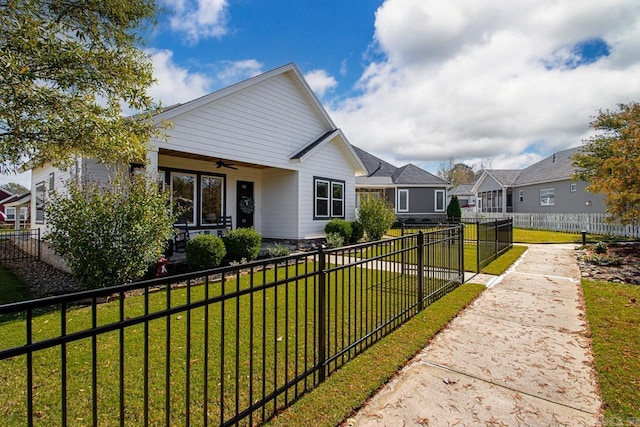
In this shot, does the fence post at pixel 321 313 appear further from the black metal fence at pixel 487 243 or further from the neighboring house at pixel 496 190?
the neighboring house at pixel 496 190

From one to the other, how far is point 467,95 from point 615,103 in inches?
269

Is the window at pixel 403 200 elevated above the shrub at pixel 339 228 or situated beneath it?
elevated above

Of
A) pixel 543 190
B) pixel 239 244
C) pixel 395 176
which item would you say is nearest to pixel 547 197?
pixel 543 190

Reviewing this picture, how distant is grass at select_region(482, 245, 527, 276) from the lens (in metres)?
8.03

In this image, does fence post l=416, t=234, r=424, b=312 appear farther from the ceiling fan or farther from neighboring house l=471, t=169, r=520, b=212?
neighboring house l=471, t=169, r=520, b=212

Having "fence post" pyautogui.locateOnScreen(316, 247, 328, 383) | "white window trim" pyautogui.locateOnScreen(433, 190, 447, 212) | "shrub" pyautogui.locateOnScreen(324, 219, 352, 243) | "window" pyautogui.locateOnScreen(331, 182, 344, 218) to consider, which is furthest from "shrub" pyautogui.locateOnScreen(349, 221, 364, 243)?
"white window trim" pyautogui.locateOnScreen(433, 190, 447, 212)

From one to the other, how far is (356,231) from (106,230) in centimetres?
918

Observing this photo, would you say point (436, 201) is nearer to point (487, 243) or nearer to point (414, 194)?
point (414, 194)

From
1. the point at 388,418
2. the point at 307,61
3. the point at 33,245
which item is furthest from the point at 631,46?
the point at 33,245

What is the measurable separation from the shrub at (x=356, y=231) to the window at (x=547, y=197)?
63.1 feet

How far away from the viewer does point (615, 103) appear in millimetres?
15484

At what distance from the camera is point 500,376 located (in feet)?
10.1

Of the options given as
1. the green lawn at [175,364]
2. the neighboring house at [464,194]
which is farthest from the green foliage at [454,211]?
the neighboring house at [464,194]

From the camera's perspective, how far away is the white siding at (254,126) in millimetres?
8617
